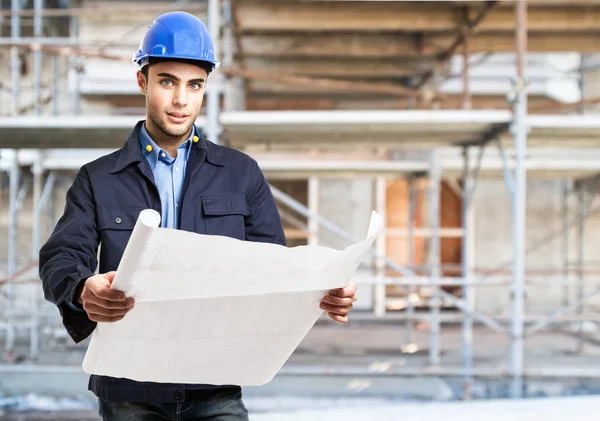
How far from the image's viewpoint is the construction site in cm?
548

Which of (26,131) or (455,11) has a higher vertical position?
(455,11)

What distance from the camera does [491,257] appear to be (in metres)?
10.6

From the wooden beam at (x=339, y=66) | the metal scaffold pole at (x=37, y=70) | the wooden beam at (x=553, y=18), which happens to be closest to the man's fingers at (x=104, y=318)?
the metal scaffold pole at (x=37, y=70)

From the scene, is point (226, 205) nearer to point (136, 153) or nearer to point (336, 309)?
point (136, 153)

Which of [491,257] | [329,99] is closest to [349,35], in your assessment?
[329,99]

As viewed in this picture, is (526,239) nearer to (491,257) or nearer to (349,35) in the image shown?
(491,257)

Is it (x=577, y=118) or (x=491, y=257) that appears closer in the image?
(x=577, y=118)

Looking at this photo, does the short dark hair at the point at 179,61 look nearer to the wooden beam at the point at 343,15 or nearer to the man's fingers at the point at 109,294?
the man's fingers at the point at 109,294

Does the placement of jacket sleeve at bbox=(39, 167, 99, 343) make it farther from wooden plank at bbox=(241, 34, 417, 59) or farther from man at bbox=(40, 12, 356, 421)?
wooden plank at bbox=(241, 34, 417, 59)

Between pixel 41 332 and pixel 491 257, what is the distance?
6430 mm

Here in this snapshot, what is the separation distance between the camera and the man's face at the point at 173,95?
142 centimetres

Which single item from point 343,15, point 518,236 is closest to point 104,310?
point 518,236

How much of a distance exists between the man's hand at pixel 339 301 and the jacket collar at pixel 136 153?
1.32 ft

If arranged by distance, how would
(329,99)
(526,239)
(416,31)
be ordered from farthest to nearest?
(526,239) → (329,99) → (416,31)
